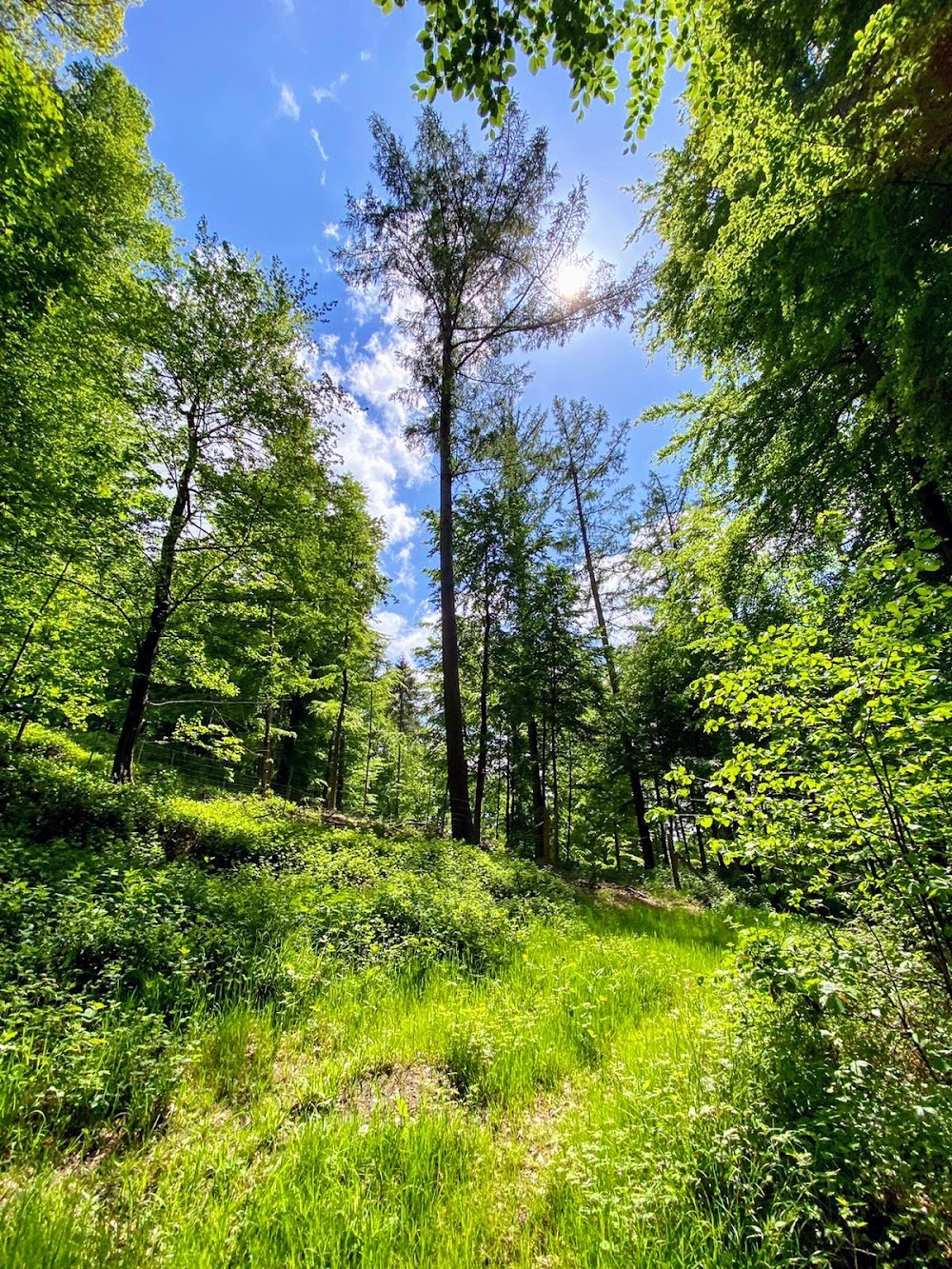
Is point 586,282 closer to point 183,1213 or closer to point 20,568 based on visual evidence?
point 20,568

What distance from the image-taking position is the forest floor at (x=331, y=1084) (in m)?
1.76

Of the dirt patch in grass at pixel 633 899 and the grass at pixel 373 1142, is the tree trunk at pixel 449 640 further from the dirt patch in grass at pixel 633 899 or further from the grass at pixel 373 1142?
the grass at pixel 373 1142

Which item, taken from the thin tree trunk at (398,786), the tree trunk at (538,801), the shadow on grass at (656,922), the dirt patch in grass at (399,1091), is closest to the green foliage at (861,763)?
the dirt patch in grass at (399,1091)

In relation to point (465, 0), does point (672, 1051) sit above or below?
below

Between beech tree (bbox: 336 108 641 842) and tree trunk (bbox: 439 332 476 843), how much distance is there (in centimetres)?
3

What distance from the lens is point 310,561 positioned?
8.34 meters

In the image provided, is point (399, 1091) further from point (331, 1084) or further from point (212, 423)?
point (212, 423)

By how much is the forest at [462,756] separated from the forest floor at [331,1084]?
24 mm

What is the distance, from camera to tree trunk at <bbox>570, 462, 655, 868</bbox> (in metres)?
13.9

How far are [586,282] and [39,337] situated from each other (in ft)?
33.3

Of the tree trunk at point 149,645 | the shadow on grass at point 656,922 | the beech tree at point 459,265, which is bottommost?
the shadow on grass at point 656,922

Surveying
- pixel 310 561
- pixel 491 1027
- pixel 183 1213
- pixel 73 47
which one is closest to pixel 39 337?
pixel 310 561

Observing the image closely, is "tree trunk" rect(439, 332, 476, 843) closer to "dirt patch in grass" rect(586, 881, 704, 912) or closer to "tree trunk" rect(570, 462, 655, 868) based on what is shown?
"dirt patch in grass" rect(586, 881, 704, 912)

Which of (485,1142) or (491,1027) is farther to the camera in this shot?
(491,1027)
